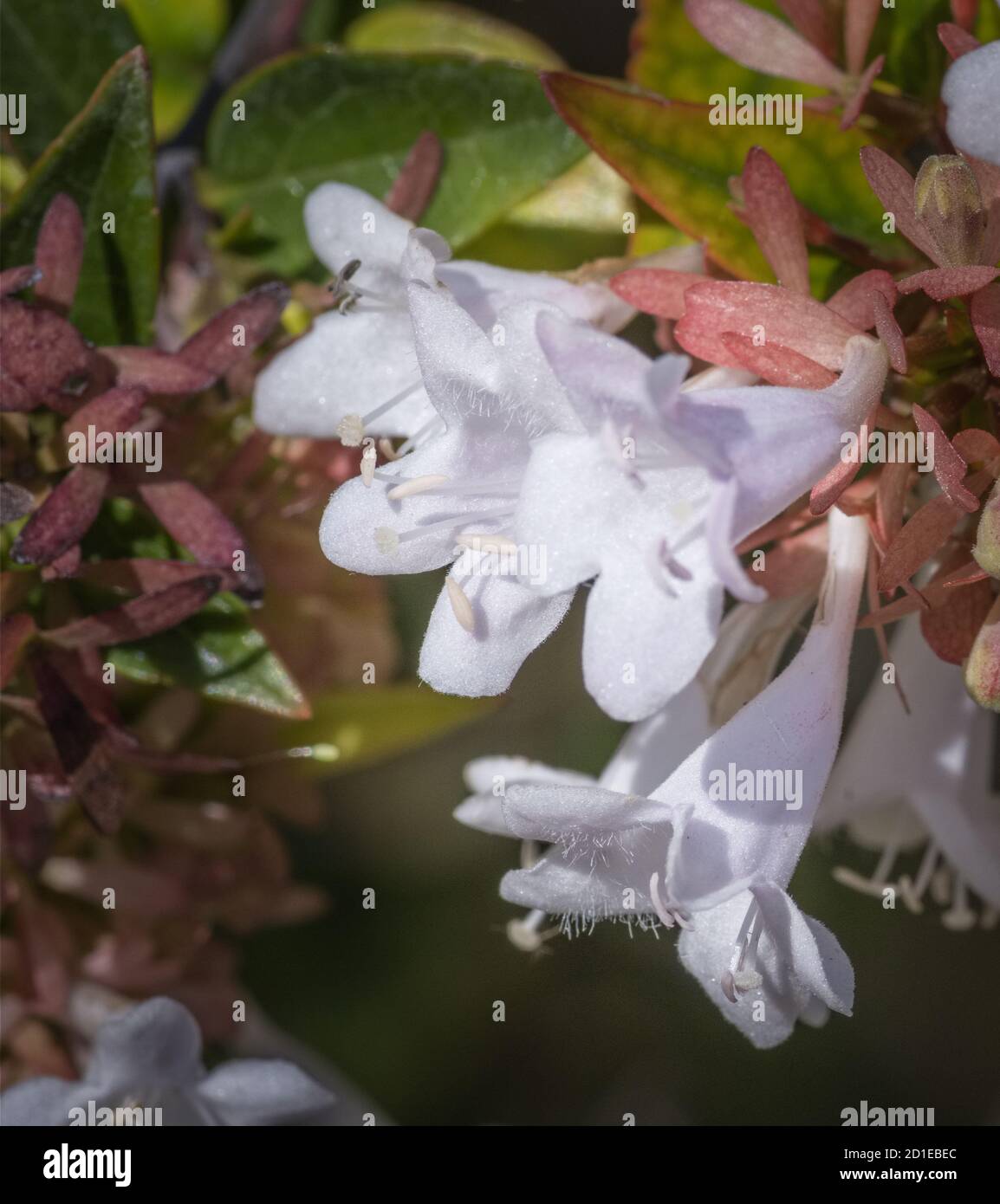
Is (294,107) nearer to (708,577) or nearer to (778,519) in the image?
(778,519)

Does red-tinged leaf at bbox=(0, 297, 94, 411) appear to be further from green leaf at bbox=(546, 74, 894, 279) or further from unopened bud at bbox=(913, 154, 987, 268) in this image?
unopened bud at bbox=(913, 154, 987, 268)

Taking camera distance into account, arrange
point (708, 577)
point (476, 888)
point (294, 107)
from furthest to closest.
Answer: point (476, 888) < point (294, 107) < point (708, 577)

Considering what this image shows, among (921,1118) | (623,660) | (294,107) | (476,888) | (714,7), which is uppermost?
(294,107)

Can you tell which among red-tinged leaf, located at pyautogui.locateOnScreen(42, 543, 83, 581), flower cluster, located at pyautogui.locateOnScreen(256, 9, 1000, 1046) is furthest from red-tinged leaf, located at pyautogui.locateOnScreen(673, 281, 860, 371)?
red-tinged leaf, located at pyautogui.locateOnScreen(42, 543, 83, 581)

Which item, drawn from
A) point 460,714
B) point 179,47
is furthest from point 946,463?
point 179,47

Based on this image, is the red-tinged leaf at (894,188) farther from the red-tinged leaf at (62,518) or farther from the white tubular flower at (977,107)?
the red-tinged leaf at (62,518)

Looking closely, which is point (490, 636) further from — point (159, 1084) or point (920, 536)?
point (159, 1084)

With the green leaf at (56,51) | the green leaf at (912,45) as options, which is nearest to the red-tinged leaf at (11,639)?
the green leaf at (56,51)

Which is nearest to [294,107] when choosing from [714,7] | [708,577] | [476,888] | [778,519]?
[714,7]
